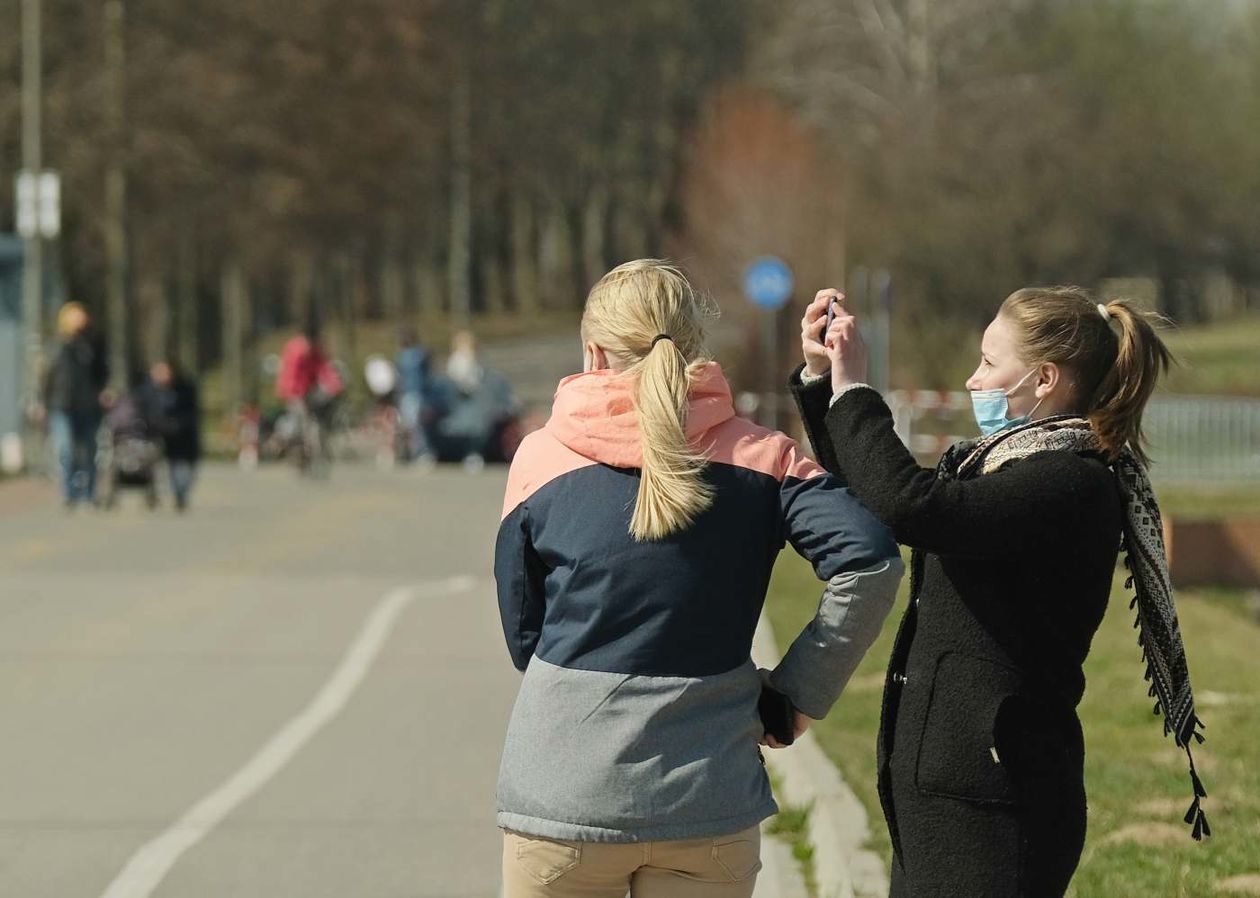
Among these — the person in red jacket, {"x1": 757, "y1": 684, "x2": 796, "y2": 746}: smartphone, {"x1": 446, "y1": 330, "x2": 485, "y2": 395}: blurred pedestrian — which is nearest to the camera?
{"x1": 757, "y1": 684, "x2": 796, "y2": 746}: smartphone

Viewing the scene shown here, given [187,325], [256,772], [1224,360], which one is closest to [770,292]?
[256,772]

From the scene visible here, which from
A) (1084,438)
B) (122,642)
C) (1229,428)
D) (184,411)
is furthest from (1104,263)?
(1084,438)

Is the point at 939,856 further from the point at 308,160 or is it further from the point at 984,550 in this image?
the point at 308,160

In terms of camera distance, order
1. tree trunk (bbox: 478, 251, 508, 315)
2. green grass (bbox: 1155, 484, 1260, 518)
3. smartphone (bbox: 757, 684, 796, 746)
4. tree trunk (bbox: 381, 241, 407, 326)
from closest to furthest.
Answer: smartphone (bbox: 757, 684, 796, 746)
green grass (bbox: 1155, 484, 1260, 518)
tree trunk (bbox: 381, 241, 407, 326)
tree trunk (bbox: 478, 251, 508, 315)

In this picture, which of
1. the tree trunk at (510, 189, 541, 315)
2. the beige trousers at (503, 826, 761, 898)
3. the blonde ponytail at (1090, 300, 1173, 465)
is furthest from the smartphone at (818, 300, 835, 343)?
the tree trunk at (510, 189, 541, 315)

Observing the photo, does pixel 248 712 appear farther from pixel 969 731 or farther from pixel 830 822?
pixel 969 731

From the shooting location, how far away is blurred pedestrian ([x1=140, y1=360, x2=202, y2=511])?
23703mm

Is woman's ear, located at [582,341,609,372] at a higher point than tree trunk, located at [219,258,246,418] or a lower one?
higher

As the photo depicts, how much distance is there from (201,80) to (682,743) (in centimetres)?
3777

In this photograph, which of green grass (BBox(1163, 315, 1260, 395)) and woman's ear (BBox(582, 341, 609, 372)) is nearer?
woman's ear (BBox(582, 341, 609, 372))

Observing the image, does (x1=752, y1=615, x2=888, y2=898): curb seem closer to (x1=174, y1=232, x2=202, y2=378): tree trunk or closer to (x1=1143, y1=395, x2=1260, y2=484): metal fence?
(x1=1143, y1=395, x2=1260, y2=484): metal fence

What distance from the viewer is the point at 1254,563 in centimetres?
1842

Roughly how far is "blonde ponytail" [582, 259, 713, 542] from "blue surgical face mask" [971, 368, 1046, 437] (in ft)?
1.59

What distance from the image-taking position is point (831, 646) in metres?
4.04
